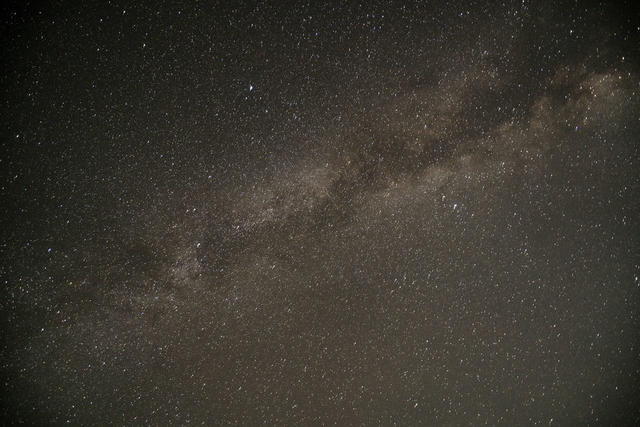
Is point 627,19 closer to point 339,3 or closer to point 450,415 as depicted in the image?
point 339,3

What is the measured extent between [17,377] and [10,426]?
42cm

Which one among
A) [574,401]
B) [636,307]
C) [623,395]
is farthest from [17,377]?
[623,395]

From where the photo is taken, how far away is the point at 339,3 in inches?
53.2

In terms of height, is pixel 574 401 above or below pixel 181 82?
below

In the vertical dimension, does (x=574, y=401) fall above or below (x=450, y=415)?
below

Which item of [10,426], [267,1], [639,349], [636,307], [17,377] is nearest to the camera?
[267,1]

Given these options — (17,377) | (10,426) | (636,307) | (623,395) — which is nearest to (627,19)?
(636,307)

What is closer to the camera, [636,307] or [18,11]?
[18,11]

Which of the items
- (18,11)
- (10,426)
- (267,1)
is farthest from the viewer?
(10,426)

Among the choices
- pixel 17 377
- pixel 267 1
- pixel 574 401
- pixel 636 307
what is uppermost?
pixel 267 1

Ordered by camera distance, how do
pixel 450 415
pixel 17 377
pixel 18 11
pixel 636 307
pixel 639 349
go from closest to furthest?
pixel 18 11 → pixel 17 377 → pixel 450 415 → pixel 636 307 → pixel 639 349

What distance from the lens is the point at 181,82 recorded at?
137 centimetres

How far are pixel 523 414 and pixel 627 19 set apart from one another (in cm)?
257

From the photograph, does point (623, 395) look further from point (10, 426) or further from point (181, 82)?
point (10, 426)
